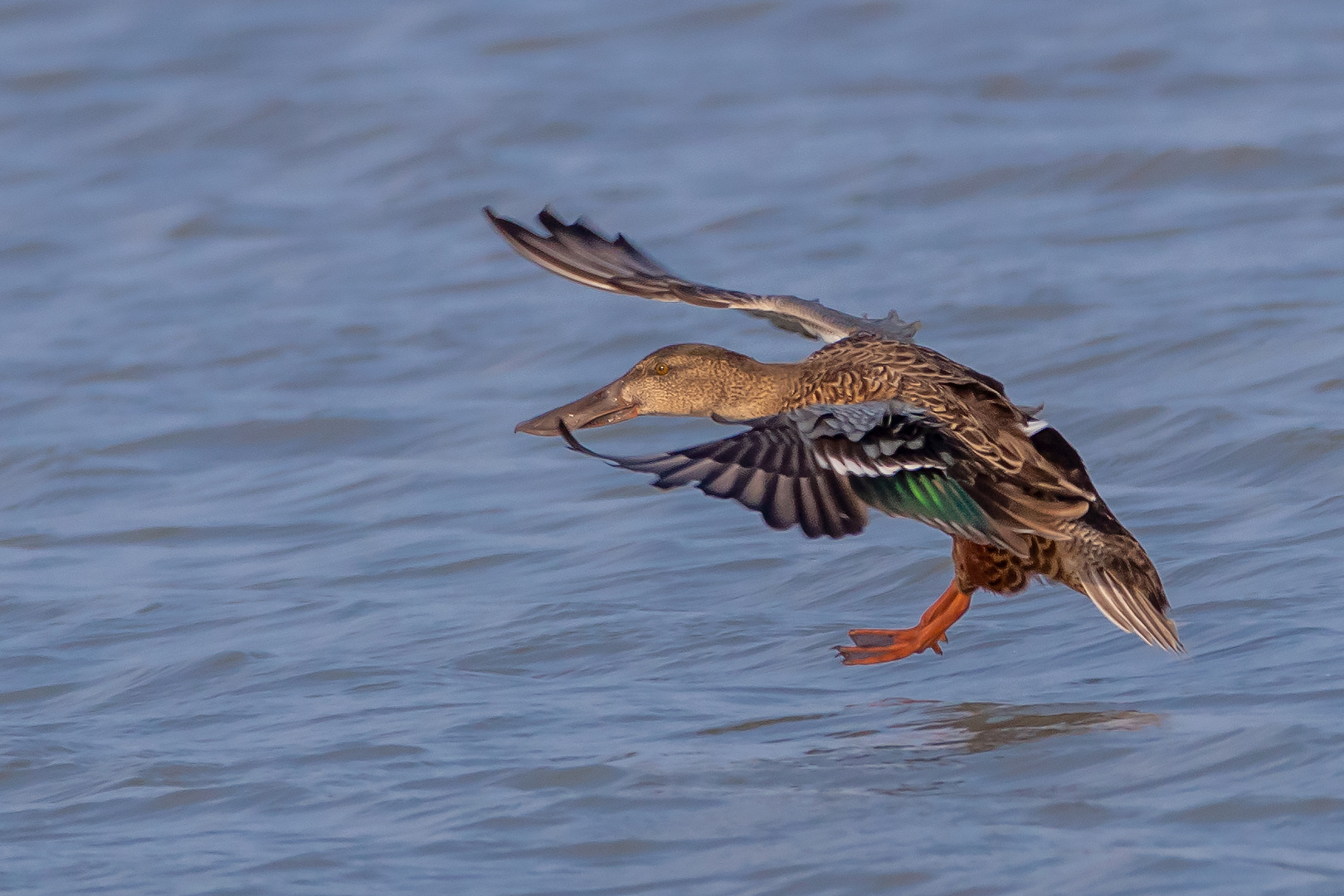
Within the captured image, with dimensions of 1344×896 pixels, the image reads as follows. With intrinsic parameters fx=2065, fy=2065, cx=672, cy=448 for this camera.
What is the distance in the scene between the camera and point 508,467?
343 inches

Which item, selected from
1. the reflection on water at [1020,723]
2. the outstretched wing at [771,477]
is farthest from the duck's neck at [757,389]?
the reflection on water at [1020,723]

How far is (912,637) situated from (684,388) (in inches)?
45.3

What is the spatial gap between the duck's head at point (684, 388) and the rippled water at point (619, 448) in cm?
67

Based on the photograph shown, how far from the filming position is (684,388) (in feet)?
21.9

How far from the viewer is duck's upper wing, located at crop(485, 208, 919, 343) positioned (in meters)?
6.86

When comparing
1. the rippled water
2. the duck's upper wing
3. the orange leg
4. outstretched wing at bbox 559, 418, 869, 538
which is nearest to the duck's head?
the duck's upper wing

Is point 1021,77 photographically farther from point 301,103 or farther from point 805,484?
point 805,484

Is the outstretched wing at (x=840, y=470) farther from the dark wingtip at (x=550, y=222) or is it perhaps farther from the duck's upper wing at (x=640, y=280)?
the dark wingtip at (x=550, y=222)

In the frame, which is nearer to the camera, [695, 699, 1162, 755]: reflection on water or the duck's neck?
[695, 699, 1162, 755]: reflection on water

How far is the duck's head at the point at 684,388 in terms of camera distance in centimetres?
664

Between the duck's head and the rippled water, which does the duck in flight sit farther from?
the rippled water

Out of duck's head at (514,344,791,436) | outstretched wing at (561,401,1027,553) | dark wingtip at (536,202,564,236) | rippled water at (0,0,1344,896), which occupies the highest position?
dark wingtip at (536,202,564,236)

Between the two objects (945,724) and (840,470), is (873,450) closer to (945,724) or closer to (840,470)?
(840,470)

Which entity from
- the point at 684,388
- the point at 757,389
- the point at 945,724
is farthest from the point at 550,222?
the point at 945,724
